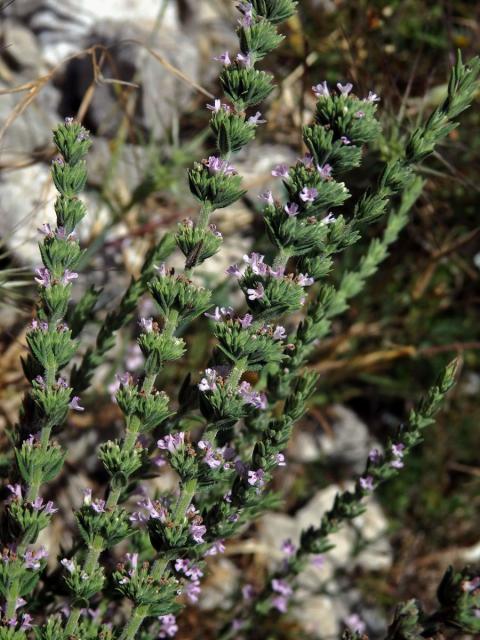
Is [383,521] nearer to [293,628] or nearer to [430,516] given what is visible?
[430,516]

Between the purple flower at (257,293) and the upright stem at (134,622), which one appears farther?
the upright stem at (134,622)

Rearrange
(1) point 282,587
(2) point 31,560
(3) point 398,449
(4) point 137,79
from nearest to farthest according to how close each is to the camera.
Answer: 1. (2) point 31,560
2. (3) point 398,449
3. (1) point 282,587
4. (4) point 137,79

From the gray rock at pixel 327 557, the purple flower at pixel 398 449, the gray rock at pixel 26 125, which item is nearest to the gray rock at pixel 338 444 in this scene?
the gray rock at pixel 327 557

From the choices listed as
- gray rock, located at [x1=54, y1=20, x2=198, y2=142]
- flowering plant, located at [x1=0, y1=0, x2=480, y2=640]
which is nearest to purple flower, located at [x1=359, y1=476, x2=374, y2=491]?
flowering plant, located at [x1=0, y1=0, x2=480, y2=640]

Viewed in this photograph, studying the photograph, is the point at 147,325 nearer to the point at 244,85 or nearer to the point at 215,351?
the point at 215,351

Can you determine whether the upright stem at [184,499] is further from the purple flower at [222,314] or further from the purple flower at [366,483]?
the purple flower at [366,483]

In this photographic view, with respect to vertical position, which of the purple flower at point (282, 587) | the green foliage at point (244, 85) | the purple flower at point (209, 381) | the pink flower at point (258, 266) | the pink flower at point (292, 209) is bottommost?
the purple flower at point (282, 587)

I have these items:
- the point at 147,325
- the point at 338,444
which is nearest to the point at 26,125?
the point at 338,444
